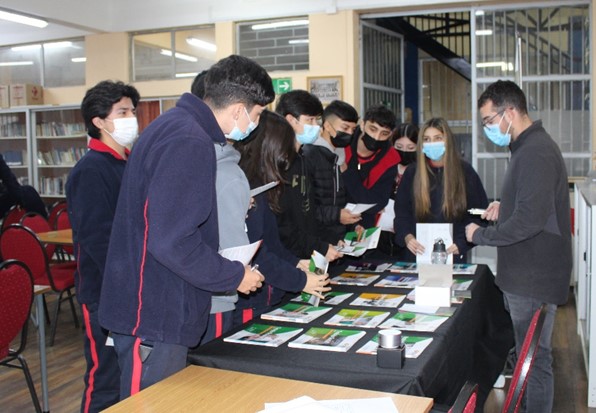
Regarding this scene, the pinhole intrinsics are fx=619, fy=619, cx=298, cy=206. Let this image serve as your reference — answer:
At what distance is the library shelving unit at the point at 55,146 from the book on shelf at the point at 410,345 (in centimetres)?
739

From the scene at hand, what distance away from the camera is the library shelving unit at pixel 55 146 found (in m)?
8.63

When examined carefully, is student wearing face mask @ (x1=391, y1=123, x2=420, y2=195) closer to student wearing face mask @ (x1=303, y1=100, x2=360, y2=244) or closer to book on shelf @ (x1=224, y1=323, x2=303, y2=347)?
student wearing face mask @ (x1=303, y1=100, x2=360, y2=244)

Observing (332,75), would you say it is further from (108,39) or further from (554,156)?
(554,156)

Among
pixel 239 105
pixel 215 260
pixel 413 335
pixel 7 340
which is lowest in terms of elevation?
pixel 7 340

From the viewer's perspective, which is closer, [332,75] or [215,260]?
[215,260]

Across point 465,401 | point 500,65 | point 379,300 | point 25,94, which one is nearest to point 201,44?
point 25,94

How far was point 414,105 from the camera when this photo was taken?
34.1ft

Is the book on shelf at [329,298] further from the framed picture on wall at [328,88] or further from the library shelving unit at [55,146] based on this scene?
the library shelving unit at [55,146]

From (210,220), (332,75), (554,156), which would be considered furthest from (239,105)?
(332,75)

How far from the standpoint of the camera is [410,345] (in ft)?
6.54

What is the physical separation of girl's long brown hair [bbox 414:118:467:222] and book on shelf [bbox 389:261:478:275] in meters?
0.27

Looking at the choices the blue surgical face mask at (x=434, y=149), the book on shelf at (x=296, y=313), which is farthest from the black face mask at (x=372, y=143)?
the book on shelf at (x=296, y=313)

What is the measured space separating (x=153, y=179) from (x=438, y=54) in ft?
28.0

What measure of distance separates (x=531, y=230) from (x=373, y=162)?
1868 mm
